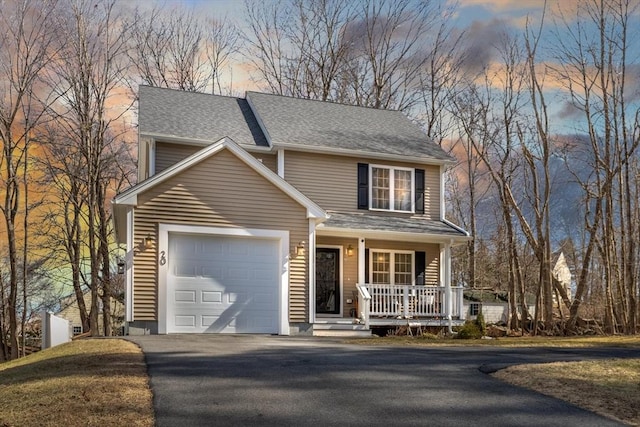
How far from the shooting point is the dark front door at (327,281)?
19.3 metres

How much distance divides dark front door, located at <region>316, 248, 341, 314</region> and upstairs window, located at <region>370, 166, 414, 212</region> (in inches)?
82.0

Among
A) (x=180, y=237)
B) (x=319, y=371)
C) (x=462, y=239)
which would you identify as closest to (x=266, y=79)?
(x=462, y=239)

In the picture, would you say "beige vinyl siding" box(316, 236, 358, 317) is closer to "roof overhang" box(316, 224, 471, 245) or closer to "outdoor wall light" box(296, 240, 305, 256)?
"roof overhang" box(316, 224, 471, 245)

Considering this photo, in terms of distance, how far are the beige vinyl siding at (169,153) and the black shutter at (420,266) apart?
724 centimetres

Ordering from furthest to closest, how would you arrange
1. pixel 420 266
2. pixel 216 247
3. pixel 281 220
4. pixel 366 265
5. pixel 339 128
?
pixel 339 128 → pixel 420 266 → pixel 366 265 → pixel 281 220 → pixel 216 247

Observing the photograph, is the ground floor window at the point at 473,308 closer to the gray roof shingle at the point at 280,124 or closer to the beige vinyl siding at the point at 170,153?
the gray roof shingle at the point at 280,124

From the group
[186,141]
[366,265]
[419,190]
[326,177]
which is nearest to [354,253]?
[366,265]

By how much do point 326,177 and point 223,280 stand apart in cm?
531

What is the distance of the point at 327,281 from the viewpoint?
1939 cm

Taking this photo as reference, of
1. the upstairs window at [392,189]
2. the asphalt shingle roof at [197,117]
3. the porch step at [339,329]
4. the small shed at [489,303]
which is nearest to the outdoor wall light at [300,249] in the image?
the porch step at [339,329]

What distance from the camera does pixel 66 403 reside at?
675cm

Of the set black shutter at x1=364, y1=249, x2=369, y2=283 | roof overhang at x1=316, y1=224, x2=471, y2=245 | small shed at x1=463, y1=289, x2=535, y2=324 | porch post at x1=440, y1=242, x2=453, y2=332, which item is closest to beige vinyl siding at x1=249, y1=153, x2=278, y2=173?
roof overhang at x1=316, y1=224, x2=471, y2=245

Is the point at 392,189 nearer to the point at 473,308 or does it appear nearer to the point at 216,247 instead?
the point at 216,247

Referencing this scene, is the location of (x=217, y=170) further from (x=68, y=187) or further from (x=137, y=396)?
(x=68, y=187)
